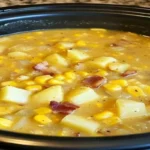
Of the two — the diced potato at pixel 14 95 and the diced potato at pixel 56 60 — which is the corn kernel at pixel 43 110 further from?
the diced potato at pixel 56 60

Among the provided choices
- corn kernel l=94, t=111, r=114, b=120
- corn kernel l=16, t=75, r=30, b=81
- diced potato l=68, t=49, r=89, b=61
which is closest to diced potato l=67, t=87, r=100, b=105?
corn kernel l=94, t=111, r=114, b=120

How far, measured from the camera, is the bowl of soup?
1234 mm

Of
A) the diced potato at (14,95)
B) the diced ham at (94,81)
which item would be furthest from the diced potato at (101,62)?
the diced potato at (14,95)

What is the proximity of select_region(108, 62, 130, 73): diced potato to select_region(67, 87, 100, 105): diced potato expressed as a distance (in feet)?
0.72

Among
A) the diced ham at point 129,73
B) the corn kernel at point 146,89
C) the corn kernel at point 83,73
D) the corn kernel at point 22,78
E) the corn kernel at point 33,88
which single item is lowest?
the corn kernel at point 146,89

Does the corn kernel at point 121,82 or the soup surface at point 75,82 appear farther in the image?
the corn kernel at point 121,82

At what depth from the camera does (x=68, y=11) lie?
207cm

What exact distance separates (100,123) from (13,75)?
1.54ft

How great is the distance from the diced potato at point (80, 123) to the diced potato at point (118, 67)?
0.42m

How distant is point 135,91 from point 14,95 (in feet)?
1.30

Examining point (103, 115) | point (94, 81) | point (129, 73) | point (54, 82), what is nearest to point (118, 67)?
point (129, 73)

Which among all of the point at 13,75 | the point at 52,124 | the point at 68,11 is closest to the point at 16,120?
the point at 52,124

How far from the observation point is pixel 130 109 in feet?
4.45

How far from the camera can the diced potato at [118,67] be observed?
1676 mm
